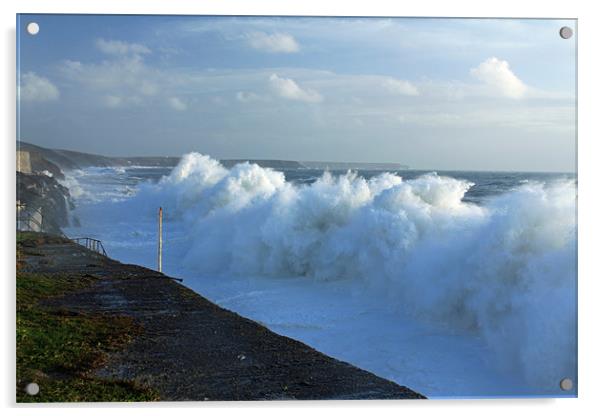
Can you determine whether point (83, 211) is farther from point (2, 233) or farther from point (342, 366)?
point (342, 366)

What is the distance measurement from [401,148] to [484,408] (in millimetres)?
1746

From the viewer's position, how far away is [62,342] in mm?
4070

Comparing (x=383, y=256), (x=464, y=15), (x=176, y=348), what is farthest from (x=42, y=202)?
(x=464, y=15)

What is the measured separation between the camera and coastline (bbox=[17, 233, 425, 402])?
396cm

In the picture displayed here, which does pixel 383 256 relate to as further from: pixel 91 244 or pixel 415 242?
pixel 91 244

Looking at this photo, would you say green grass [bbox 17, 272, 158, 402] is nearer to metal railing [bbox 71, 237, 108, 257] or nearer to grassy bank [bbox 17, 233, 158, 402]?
grassy bank [bbox 17, 233, 158, 402]

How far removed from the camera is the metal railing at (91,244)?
14.1 ft

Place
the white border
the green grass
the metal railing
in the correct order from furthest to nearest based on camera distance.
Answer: the metal railing < the white border < the green grass

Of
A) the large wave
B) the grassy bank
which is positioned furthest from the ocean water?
the grassy bank

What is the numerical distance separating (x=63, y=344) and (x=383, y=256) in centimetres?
220

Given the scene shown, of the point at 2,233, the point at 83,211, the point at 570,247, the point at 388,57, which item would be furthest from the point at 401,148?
the point at 2,233

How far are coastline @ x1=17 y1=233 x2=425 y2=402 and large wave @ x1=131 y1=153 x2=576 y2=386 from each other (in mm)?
370

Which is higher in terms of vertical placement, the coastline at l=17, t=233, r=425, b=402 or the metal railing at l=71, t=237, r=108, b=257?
the metal railing at l=71, t=237, r=108, b=257

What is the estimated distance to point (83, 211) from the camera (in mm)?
4371
